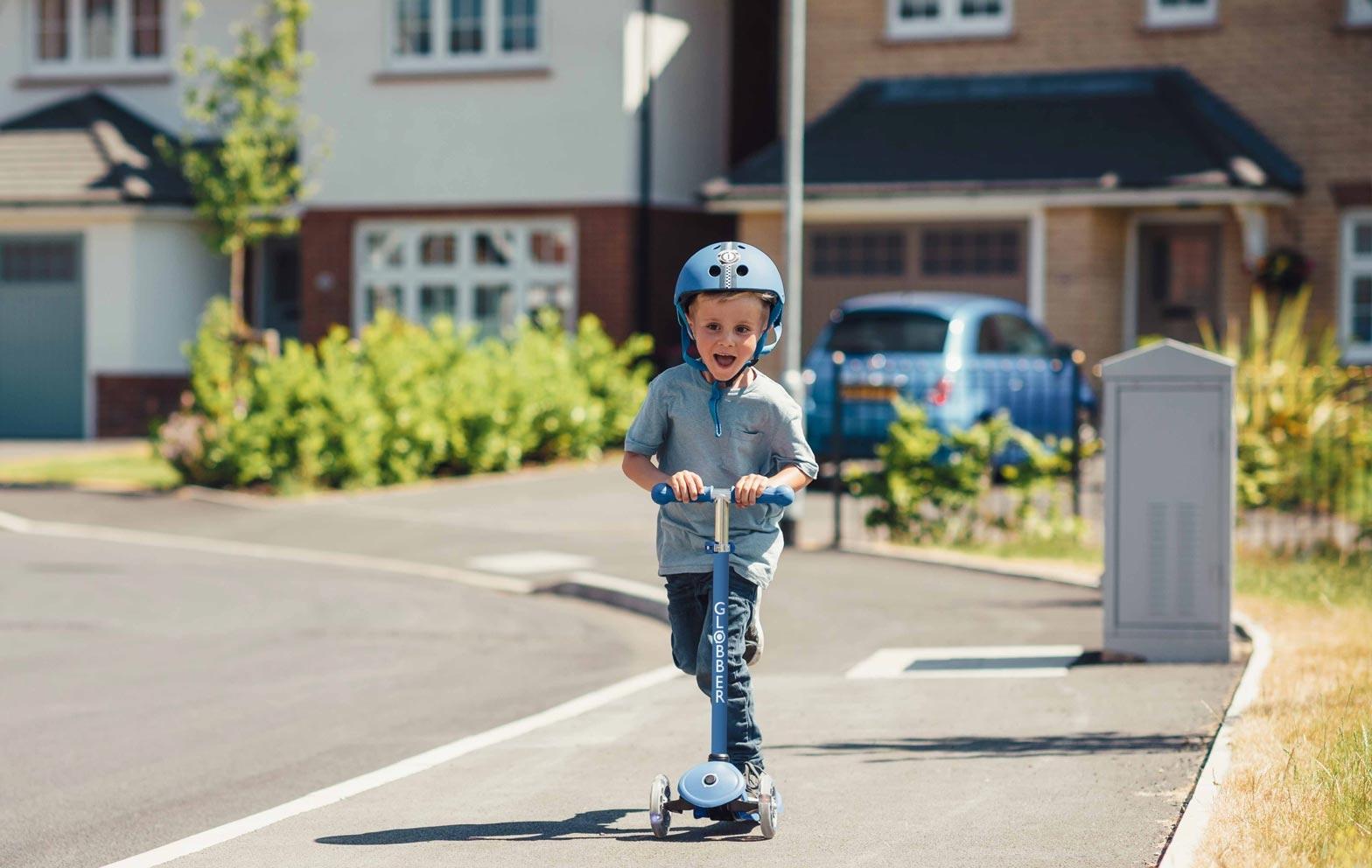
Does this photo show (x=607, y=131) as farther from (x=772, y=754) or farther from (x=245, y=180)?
(x=772, y=754)

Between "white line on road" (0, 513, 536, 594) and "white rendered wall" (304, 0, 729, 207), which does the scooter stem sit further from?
"white rendered wall" (304, 0, 729, 207)

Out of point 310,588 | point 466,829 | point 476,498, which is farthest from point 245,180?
point 466,829

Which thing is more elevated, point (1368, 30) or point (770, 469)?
point (1368, 30)

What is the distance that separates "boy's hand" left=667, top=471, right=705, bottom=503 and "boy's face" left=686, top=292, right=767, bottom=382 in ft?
1.36

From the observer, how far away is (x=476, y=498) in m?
17.9

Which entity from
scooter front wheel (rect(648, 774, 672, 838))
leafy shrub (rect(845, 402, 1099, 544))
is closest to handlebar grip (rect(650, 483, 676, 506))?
scooter front wheel (rect(648, 774, 672, 838))

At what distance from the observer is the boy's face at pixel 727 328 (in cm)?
561

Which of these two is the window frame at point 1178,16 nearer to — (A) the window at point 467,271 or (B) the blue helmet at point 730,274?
(A) the window at point 467,271

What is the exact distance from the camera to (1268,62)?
23062 mm

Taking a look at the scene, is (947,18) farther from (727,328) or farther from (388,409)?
(727,328)

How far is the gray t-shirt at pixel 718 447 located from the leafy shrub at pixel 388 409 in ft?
41.8

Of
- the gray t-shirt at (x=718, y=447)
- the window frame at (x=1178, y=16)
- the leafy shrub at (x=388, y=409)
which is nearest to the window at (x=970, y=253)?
the window frame at (x=1178, y=16)

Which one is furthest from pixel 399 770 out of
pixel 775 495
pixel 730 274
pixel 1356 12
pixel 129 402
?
pixel 129 402

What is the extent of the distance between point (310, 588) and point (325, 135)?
523 inches
